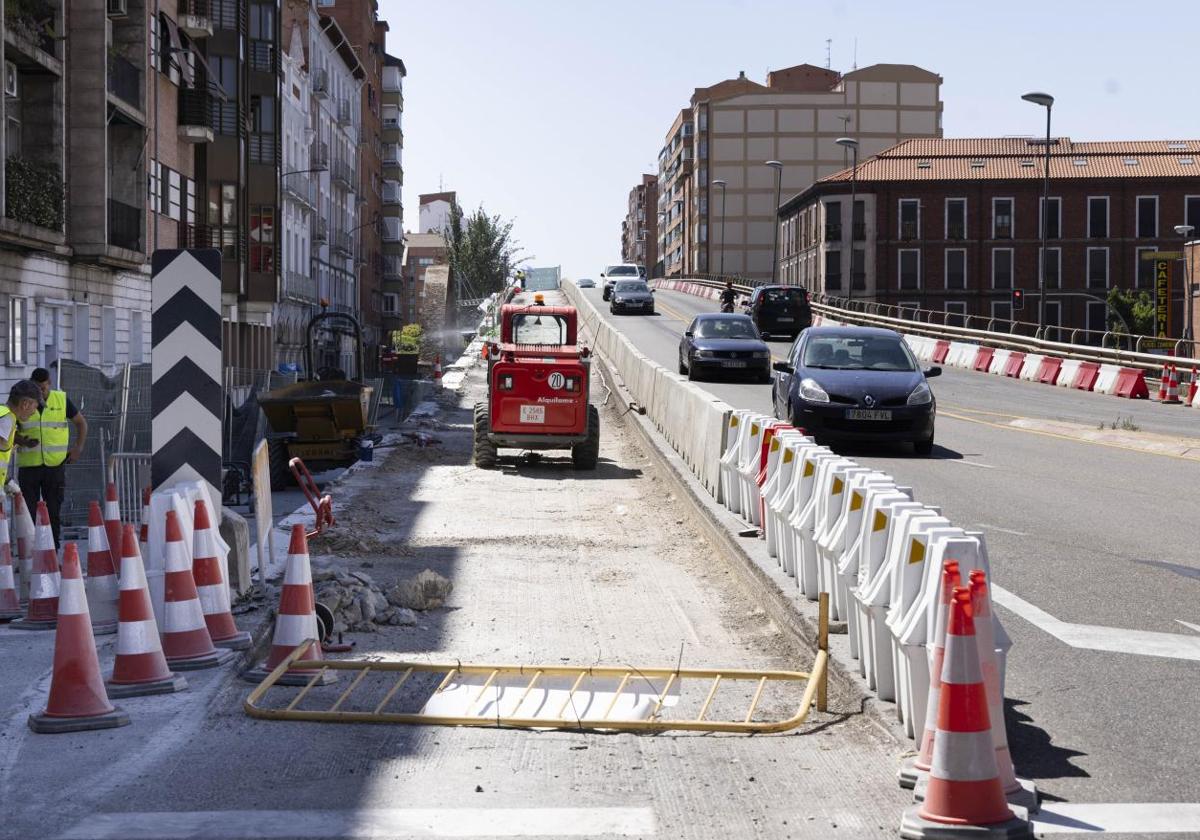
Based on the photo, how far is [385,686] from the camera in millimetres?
8539

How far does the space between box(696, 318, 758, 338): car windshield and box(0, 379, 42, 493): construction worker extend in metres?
24.9

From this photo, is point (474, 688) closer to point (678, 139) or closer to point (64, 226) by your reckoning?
point (64, 226)

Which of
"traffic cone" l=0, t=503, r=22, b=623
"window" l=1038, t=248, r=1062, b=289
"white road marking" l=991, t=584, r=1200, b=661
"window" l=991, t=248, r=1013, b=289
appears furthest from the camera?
"window" l=991, t=248, r=1013, b=289

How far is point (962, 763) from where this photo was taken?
5691 millimetres

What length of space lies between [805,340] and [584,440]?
345 centimetres

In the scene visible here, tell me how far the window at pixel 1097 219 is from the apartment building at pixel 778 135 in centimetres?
3334

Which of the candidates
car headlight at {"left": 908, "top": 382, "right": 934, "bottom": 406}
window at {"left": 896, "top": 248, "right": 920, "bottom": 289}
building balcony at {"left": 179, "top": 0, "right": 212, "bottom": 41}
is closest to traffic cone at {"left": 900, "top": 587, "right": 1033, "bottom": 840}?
car headlight at {"left": 908, "top": 382, "right": 934, "bottom": 406}

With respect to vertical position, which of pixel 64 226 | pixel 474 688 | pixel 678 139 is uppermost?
pixel 678 139

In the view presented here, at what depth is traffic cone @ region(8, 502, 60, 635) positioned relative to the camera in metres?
10.4

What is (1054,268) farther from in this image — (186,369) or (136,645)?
(136,645)

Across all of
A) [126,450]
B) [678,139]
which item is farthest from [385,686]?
[678,139]

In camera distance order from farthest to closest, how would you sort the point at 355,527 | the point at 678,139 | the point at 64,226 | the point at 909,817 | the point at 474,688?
the point at 678,139 < the point at 64,226 < the point at 355,527 < the point at 474,688 < the point at 909,817

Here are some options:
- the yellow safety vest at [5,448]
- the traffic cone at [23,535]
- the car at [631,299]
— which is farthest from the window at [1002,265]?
the traffic cone at [23,535]

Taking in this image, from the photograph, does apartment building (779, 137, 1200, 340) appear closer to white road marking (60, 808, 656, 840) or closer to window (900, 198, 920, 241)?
window (900, 198, 920, 241)
